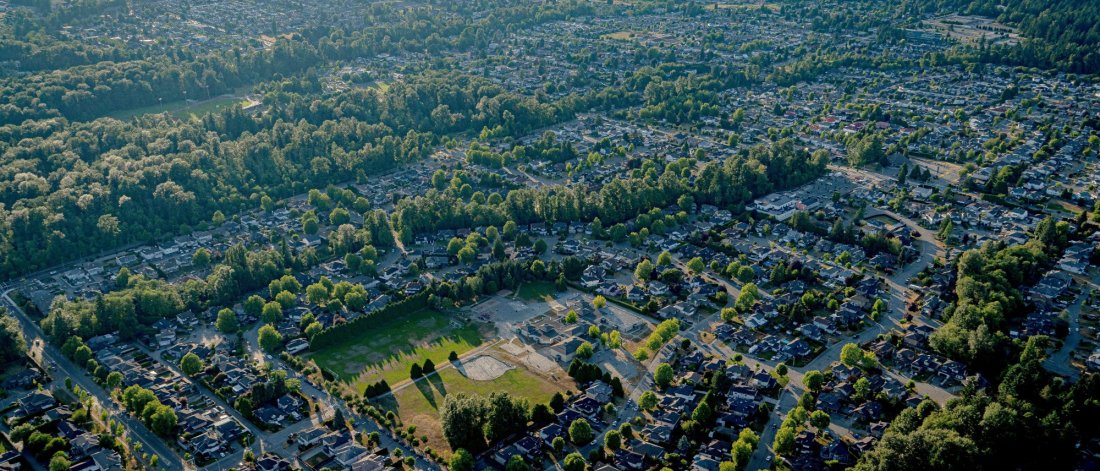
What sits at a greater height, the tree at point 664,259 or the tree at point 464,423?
the tree at point 464,423

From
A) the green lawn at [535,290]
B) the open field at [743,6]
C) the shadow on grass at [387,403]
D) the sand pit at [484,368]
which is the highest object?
the shadow on grass at [387,403]

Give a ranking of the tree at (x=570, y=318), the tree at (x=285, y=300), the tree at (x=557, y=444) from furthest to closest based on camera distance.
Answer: the tree at (x=285, y=300)
the tree at (x=570, y=318)
the tree at (x=557, y=444)

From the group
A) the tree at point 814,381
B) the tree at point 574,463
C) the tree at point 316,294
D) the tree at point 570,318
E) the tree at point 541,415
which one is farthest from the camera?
the tree at point 316,294

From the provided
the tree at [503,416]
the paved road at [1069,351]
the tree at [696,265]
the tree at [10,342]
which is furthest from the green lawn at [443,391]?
the paved road at [1069,351]

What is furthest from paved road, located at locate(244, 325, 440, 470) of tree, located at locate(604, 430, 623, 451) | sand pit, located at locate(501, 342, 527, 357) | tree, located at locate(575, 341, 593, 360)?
tree, located at locate(575, 341, 593, 360)

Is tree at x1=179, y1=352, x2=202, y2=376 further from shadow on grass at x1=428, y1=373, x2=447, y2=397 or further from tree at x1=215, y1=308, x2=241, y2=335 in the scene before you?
shadow on grass at x1=428, y1=373, x2=447, y2=397

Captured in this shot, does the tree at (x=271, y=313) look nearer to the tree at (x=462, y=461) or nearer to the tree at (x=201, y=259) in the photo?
the tree at (x=201, y=259)

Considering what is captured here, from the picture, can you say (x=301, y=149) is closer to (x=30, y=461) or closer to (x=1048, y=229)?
(x=30, y=461)
